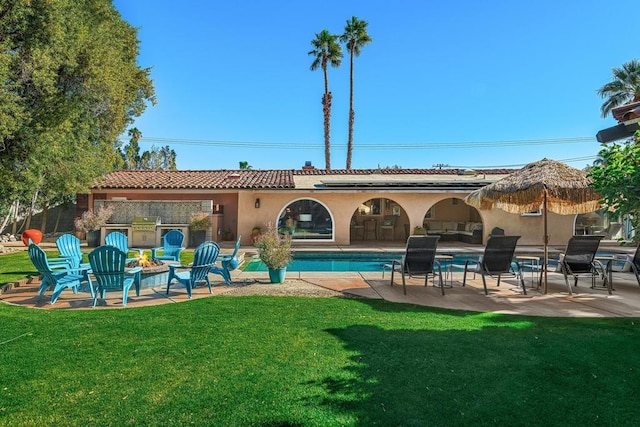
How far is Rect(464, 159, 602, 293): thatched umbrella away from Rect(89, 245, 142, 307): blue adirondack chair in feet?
29.4

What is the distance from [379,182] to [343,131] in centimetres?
1693

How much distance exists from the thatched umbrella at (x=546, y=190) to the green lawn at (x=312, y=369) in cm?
363

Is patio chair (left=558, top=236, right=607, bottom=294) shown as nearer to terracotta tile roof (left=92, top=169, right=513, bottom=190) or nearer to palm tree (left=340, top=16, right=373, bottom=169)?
terracotta tile roof (left=92, top=169, right=513, bottom=190)

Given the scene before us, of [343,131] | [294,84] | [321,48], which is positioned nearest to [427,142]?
[343,131]

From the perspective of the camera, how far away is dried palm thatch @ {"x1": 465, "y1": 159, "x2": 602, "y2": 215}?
865cm

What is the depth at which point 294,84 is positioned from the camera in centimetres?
2848

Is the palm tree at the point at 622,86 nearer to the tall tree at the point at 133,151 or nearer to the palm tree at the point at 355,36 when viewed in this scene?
the palm tree at the point at 355,36

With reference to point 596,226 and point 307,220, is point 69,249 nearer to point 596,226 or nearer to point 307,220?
point 307,220

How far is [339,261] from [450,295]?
7.44 m

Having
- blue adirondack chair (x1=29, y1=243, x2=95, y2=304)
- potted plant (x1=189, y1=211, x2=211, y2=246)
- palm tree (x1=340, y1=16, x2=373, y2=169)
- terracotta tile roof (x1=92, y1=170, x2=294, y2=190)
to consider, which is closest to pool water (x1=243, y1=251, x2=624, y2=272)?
terracotta tile roof (x1=92, y1=170, x2=294, y2=190)

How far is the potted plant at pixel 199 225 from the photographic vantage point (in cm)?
1855

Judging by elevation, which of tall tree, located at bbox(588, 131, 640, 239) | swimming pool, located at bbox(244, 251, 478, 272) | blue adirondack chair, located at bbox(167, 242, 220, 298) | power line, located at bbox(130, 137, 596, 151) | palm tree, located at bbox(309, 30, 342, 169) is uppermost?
palm tree, located at bbox(309, 30, 342, 169)

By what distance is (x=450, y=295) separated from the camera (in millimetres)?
8203

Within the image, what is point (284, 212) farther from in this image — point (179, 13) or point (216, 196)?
point (179, 13)
